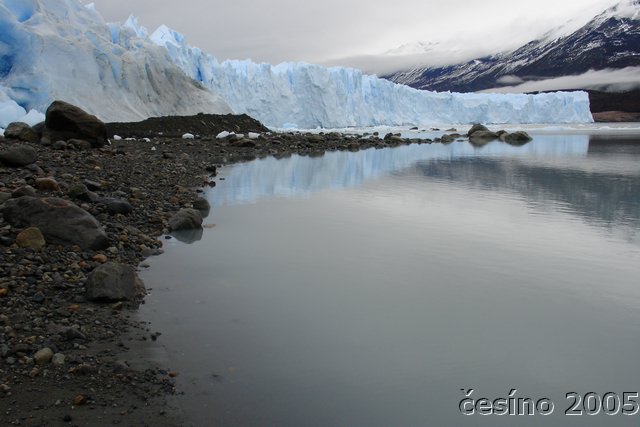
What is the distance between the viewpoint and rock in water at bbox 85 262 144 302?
3439mm

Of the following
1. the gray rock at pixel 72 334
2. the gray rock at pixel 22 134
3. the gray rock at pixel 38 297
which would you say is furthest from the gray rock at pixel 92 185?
the gray rock at pixel 22 134

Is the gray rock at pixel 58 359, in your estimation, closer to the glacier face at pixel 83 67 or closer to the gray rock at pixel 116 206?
the gray rock at pixel 116 206

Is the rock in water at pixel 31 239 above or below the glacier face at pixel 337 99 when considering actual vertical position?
below

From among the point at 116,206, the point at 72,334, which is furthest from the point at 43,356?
the point at 116,206

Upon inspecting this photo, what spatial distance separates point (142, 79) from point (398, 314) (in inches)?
863

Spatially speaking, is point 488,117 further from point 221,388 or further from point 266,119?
point 221,388

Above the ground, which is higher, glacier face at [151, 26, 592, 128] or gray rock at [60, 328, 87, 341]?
glacier face at [151, 26, 592, 128]

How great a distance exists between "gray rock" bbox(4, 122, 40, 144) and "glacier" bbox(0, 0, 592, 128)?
4.25 m

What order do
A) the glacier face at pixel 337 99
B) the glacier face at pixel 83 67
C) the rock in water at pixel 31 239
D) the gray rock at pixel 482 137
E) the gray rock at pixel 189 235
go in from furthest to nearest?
the glacier face at pixel 337 99
the gray rock at pixel 482 137
the glacier face at pixel 83 67
the gray rock at pixel 189 235
the rock in water at pixel 31 239

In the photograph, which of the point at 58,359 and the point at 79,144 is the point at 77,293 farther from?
the point at 79,144

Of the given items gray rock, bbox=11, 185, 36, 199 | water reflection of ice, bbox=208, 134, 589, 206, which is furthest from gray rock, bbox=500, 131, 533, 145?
gray rock, bbox=11, 185, 36, 199

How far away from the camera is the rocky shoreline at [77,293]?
2336 millimetres

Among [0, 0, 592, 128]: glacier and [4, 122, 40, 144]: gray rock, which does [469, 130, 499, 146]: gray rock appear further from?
[4, 122, 40, 144]: gray rock

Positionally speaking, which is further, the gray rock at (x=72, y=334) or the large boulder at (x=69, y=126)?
the large boulder at (x=69, y=126)
